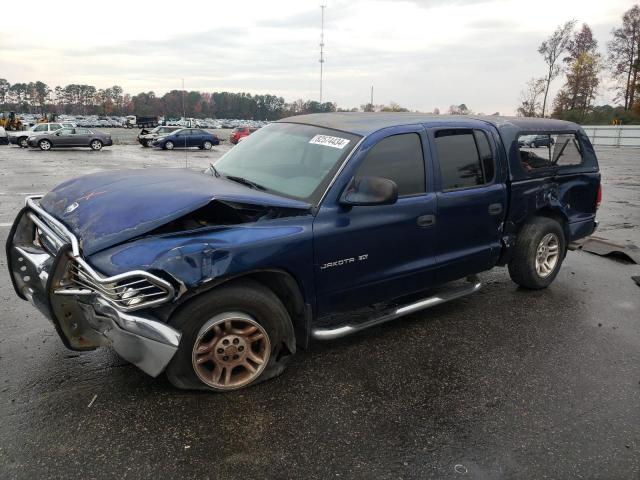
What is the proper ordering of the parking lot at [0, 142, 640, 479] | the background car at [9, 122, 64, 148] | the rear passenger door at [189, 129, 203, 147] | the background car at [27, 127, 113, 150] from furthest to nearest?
the rear passenger door at [189, 129, 203, 147]
the background car at [9, 122, 64, 148]
the background car at [27, 127, 113, 150]
the parking lot at [0, 142, 640, 479]

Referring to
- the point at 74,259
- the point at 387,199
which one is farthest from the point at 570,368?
the point at 74,259

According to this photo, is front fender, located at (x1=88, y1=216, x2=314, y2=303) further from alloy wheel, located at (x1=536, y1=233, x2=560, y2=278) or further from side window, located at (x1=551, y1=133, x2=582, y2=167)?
side window, located at (x1=551, y1=133, x2=582, y2=167)

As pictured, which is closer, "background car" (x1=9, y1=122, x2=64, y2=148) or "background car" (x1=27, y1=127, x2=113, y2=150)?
"background car" (x1=27, y1=127, x2=113, y2=150)

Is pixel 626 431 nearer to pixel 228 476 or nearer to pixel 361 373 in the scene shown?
pixel 361 373

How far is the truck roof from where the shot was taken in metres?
3.98

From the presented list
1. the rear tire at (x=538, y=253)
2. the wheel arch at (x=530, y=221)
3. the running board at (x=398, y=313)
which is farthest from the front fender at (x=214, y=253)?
the rear tire at (x=538, y=253)

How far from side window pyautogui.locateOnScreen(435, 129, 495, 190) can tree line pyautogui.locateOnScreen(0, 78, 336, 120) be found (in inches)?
5135

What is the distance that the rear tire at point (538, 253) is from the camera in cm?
506

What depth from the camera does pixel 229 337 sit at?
3.13 m

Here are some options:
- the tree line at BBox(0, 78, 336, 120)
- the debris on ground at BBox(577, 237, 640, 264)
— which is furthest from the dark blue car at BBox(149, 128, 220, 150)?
the tree line at BBox(0, 78, 336, 120)

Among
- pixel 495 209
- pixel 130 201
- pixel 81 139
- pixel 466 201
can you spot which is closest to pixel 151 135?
pixel 81 139

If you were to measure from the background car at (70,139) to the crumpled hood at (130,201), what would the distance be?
87.9 ft

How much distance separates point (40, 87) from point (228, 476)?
6384 inches

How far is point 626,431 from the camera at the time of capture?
2.98 m
